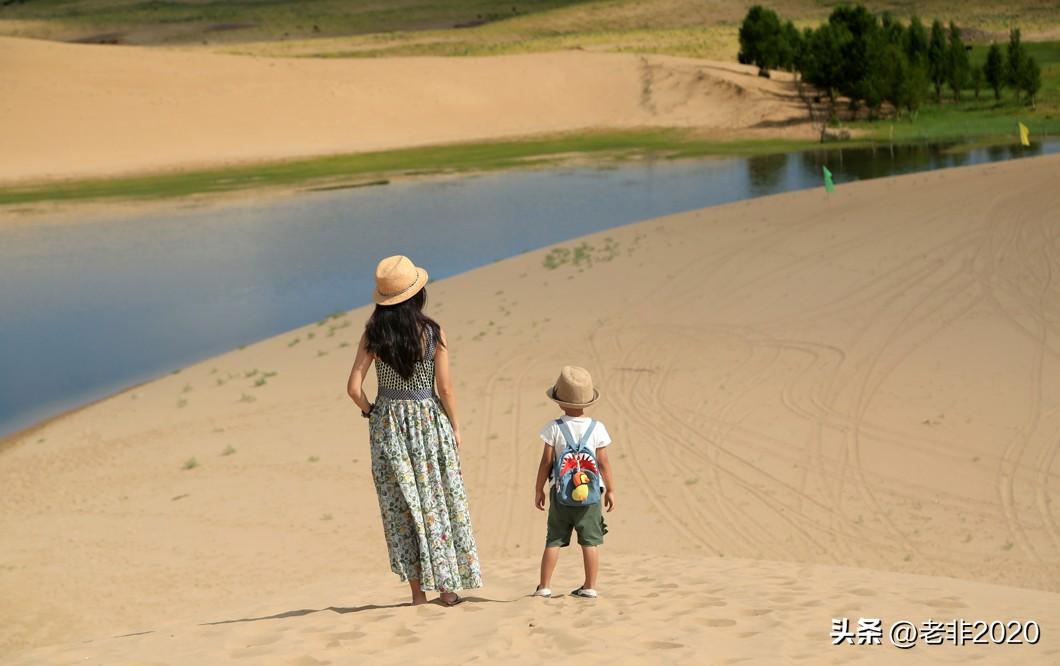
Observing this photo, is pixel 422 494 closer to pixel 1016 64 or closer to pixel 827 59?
pixel 1016 64

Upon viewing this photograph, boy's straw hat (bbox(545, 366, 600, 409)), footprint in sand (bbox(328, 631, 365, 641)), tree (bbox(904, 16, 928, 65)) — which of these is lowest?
footprint in sand (bbox(328, 631, 365, 641))

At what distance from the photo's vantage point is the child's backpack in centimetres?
655

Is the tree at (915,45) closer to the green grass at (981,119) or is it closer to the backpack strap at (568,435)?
the green grass at (981,119)

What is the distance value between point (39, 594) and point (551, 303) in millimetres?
9616

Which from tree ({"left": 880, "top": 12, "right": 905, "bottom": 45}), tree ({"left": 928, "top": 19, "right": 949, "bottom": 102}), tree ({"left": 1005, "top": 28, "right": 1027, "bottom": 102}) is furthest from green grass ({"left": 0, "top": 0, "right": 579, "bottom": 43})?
tree ({"left": 1005, "top": 28, "right": 1027, "bottom": 102})

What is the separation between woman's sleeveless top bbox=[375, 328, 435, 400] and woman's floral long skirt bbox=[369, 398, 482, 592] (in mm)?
33

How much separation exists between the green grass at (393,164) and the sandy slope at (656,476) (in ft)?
72.4

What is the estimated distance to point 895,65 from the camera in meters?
45.3

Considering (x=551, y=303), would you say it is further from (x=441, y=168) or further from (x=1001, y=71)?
(x=1001, y=71)

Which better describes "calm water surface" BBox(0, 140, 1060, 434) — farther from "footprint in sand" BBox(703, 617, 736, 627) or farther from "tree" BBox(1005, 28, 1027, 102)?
"footprint in sand" BBox(703, 617, 736, 627)

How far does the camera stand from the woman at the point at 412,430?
21.4ft

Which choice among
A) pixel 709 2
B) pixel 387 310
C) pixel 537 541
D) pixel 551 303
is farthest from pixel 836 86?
pixel 709 2

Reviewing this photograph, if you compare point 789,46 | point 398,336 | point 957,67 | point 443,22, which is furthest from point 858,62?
point 443,22

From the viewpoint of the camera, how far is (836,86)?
48.8 metres
